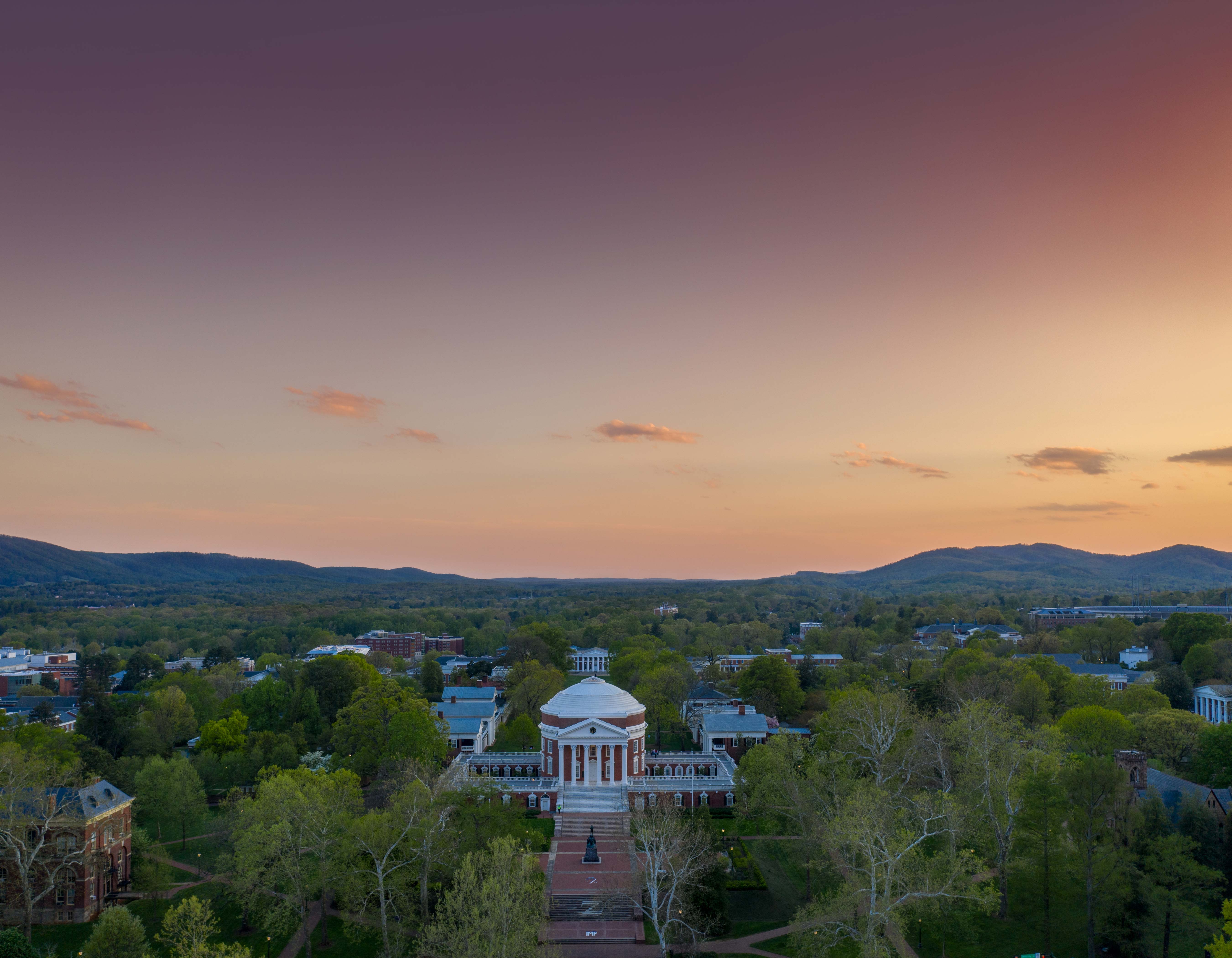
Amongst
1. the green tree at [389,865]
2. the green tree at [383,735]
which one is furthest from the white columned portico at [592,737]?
the green tree at [389,865]

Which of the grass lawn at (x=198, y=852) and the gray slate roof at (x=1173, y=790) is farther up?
the gray slate roof at (x=1173, y=790)

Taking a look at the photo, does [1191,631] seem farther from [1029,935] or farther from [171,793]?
[171,793]

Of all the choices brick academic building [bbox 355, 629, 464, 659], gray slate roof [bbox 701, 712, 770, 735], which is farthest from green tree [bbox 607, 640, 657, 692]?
brick academic building [bbox 355, 629, 464, 659]

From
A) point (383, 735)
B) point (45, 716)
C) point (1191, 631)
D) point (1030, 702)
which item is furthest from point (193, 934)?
Result: point (1191, 631)

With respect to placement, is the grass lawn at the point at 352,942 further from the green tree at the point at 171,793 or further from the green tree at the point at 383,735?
the green tree at the point at 383,735

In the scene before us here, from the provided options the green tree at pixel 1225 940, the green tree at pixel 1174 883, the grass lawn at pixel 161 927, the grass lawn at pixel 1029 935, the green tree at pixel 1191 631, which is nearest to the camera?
the green tree at pixel 1225 940

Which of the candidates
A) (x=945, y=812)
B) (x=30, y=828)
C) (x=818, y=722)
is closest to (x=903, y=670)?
(x=818, y=722)

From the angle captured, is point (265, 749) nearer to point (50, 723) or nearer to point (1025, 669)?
point (50, 723)
